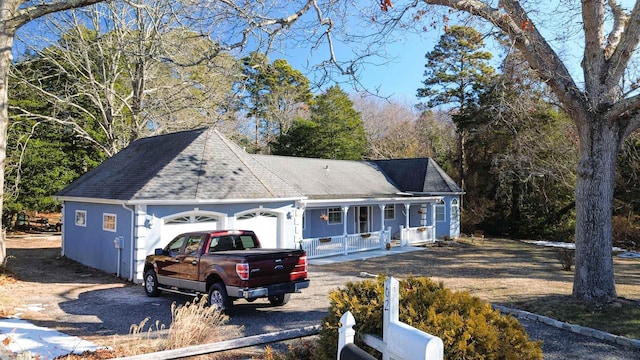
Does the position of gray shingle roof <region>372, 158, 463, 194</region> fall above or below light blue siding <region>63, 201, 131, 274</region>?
above

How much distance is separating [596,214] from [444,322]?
762 centimetres

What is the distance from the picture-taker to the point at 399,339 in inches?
109

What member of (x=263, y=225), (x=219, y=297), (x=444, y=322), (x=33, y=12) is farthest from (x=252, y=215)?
(x=444, y=322)

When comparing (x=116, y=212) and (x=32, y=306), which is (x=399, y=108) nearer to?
(x=116, y=212)

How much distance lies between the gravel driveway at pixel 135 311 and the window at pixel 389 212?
11708 millimetres

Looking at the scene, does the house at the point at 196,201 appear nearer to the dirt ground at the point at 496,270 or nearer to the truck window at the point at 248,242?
the dirt ground at the point at 496,270

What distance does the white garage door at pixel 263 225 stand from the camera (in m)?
15.8

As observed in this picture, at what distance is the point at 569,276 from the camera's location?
15.1 m

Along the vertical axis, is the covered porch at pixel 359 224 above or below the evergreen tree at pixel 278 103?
below

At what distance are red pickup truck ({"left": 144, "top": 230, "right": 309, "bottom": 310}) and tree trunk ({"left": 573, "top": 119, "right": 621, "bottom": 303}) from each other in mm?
6241

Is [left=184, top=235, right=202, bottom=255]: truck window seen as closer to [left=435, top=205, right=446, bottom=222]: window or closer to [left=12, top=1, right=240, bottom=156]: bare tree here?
[left=12, top=1, right=240, bottom=156]: bare tree

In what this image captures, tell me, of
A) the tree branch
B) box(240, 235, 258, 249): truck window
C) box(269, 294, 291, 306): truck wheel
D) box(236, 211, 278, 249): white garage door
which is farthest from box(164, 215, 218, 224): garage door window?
the tree branch

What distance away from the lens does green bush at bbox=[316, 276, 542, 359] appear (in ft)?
13.2

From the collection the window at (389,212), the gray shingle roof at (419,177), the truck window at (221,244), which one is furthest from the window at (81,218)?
the gray shingle roof at (419,177)
